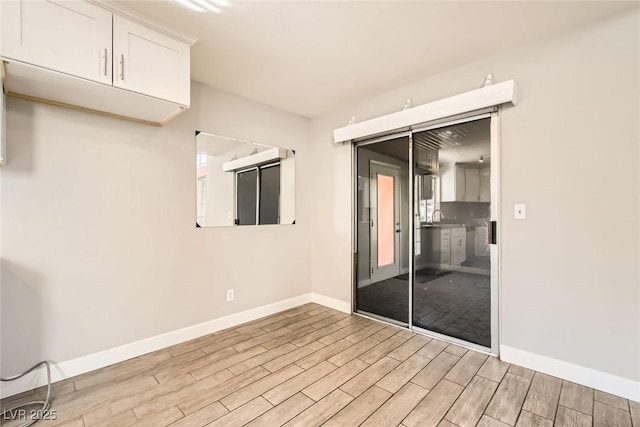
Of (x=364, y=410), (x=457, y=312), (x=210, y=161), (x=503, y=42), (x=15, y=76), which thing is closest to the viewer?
(x=15, y=76)

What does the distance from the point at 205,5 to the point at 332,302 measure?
3305 mm

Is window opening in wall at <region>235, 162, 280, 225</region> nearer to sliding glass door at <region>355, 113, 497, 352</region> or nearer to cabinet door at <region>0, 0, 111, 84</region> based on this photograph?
sliding glass door at <region>355, 113, 497, 352</region>

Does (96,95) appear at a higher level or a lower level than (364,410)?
higher

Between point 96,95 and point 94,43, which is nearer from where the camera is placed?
point 94,43

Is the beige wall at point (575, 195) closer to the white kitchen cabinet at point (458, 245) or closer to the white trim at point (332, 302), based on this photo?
the white kitchen cabinet at point (458, 245)

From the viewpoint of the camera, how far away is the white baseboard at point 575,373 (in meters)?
1.94

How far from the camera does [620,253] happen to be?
6.48 feet

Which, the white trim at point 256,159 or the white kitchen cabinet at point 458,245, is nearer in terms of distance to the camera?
the white kitchen cabinet at point 458,245

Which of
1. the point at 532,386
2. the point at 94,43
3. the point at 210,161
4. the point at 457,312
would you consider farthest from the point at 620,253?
the point at 94,43

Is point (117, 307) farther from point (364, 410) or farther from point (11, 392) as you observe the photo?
point (364, 410)

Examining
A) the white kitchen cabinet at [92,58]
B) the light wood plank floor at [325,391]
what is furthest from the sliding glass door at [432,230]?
the white kitchen cabinet at [92,58]

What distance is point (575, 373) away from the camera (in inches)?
83.5

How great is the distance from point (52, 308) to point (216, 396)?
140 centimetres

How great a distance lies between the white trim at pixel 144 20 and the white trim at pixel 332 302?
313cm
